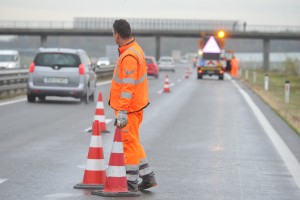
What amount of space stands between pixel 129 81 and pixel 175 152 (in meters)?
5.06

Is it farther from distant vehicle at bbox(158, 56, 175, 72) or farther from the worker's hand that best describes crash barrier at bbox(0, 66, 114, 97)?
distant vehicle at bbox(158, 56, 175, 72)

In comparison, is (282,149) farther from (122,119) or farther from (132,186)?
(122,119)

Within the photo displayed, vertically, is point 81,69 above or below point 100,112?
above

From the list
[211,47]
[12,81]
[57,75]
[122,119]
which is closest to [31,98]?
[57,75]

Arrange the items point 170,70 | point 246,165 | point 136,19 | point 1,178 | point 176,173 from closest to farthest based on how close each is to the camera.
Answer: point 1,178, point 176,173, point 246,165, point 170,70, point 136,19

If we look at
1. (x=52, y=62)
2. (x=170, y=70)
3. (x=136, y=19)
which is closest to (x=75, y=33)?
(x=136, y=19)

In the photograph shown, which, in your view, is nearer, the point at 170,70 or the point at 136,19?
the point at 170,70

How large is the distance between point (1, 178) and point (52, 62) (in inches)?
647

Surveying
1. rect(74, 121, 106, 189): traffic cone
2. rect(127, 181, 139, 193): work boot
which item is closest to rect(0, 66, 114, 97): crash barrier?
rect(74, 121, 106, 189): traffic cone

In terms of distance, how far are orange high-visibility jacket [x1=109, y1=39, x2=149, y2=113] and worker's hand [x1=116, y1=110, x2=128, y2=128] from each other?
47 mm

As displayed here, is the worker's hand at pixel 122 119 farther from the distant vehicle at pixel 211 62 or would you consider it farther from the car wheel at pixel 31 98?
the distant vehicle at pixel 211 62

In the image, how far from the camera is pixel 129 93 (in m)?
9.25

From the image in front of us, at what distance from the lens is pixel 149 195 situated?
31.7 feet

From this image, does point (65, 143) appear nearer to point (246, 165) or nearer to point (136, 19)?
point (246, 165)
